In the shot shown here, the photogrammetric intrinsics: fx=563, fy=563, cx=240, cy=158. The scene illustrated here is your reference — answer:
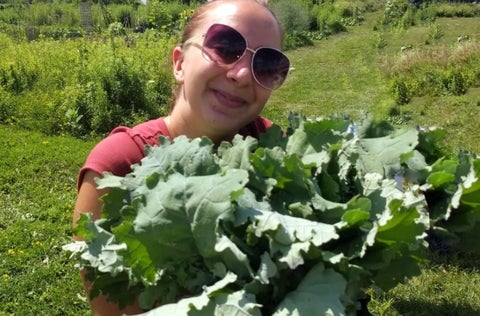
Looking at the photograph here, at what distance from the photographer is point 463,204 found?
1.44 metres

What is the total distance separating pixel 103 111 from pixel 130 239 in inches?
324

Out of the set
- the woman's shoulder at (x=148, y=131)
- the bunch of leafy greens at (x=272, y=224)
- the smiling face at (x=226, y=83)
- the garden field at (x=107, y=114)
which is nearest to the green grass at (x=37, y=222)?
the garden field at (x=107, y=114)

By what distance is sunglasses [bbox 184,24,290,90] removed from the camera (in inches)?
69.0

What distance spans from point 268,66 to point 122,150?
0.55m

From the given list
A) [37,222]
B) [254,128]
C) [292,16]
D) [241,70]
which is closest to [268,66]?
[241,70]

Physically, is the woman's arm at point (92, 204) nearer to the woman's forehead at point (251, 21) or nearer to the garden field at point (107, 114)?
the woman's forehead at point (251, 21)

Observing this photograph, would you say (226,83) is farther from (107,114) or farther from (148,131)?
(107,114)

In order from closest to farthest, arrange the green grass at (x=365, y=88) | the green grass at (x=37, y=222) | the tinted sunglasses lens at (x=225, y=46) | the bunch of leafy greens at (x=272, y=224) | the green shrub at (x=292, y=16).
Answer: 1. the bunch of leafy greens at (x=272, y=224)
2. the tinted sunglasses lens at (x=225, y=46)
3. the green grass at (x=37, y=222)
4. the green grass at (x=365, y=88)
5. the green shrub at (x=292, y=16)

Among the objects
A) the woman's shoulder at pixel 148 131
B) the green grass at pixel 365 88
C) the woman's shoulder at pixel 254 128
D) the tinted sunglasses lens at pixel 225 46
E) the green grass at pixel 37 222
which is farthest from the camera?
the green grass at pixel 365 88

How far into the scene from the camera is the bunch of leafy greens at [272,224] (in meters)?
1.18

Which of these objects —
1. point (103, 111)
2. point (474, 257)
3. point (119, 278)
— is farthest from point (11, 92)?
point (119, 278)

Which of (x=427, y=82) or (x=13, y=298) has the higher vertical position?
(x=13, y=298)

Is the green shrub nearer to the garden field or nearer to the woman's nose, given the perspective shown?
the garden field

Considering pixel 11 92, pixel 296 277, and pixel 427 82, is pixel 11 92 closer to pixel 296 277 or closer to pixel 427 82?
pixel 427 82
